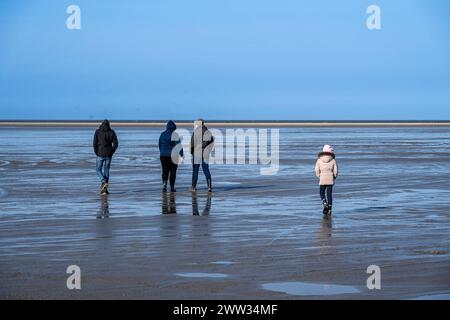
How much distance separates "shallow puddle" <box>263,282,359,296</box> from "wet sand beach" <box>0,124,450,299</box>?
11 millimetres

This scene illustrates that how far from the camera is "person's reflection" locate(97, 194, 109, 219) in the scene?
18.4 metres

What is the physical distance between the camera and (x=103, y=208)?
19.8 m

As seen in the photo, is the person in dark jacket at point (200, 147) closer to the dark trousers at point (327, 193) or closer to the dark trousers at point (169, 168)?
the dark trousers at point (169, 168)

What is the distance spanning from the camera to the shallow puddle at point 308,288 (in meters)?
10.4

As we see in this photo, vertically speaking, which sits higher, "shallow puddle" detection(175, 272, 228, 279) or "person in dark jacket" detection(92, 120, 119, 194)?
"person in dark jacket" detection(92, 120, 119, 194)

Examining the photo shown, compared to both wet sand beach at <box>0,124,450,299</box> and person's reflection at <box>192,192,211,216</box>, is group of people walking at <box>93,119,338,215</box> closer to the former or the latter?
wet sand beach at <box>0,124,450,299</box>

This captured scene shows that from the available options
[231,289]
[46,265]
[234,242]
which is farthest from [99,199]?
[231,289]

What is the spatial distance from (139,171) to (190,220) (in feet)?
50.3

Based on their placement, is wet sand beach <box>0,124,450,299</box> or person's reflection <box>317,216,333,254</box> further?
person's reflection <box>317,216,333,254</box>

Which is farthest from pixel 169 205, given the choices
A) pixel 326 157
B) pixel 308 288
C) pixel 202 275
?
pixel 308 288

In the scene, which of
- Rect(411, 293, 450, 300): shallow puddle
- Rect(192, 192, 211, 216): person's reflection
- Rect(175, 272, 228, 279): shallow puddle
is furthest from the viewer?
Rect(192, 192, 211, 216): person's reflection

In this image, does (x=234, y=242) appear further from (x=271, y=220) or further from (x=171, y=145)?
(x=171, y=145)

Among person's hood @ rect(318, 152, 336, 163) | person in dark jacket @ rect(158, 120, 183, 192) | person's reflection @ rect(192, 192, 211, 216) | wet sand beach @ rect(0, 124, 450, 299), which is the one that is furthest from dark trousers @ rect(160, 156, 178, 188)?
person's hood @ rect(318, 152, 336, 163)

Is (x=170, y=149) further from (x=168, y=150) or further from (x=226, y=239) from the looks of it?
(x=226, y=239)
